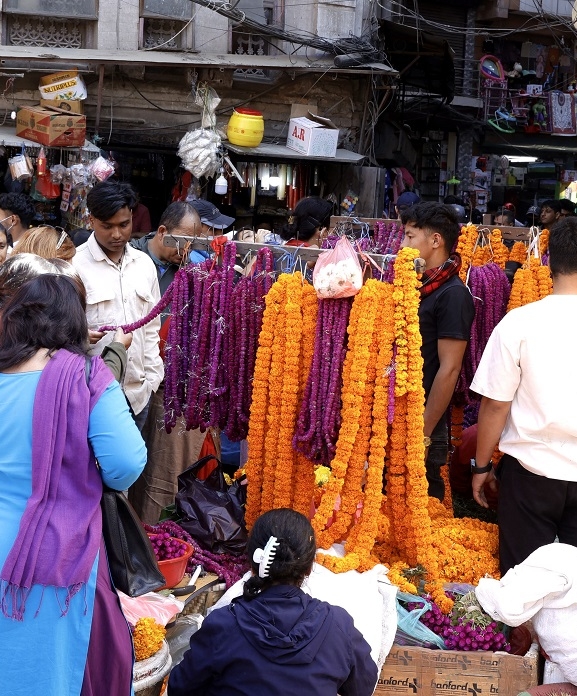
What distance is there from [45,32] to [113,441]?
9677 millimetres

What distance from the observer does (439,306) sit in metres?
4.30

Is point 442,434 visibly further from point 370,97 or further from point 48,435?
point 370,97

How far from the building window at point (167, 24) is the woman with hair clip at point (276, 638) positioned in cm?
937

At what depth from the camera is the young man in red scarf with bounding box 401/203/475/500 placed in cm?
427

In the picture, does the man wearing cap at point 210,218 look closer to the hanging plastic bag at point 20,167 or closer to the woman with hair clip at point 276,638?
the hanging plastic bag at point 20,167

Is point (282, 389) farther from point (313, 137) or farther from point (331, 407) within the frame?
point (313, 137)

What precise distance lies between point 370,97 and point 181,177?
2.70 m

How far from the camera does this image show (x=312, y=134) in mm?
10594

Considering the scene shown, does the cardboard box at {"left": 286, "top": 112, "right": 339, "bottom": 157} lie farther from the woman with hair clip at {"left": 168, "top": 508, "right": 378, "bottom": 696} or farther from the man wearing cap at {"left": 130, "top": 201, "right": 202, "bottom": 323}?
the woman with hair clip at {"left": 168, "top": 508, "right": 378, "bottom": 696}

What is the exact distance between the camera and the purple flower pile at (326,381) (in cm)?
373

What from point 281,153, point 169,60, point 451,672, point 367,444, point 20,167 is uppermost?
point 169,60

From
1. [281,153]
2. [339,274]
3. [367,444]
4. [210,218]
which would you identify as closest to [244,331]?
[339,274]

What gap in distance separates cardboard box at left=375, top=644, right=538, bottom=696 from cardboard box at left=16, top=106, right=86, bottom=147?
23.5ft

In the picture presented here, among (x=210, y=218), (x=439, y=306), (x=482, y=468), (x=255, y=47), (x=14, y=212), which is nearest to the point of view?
(x=482, y=468)
